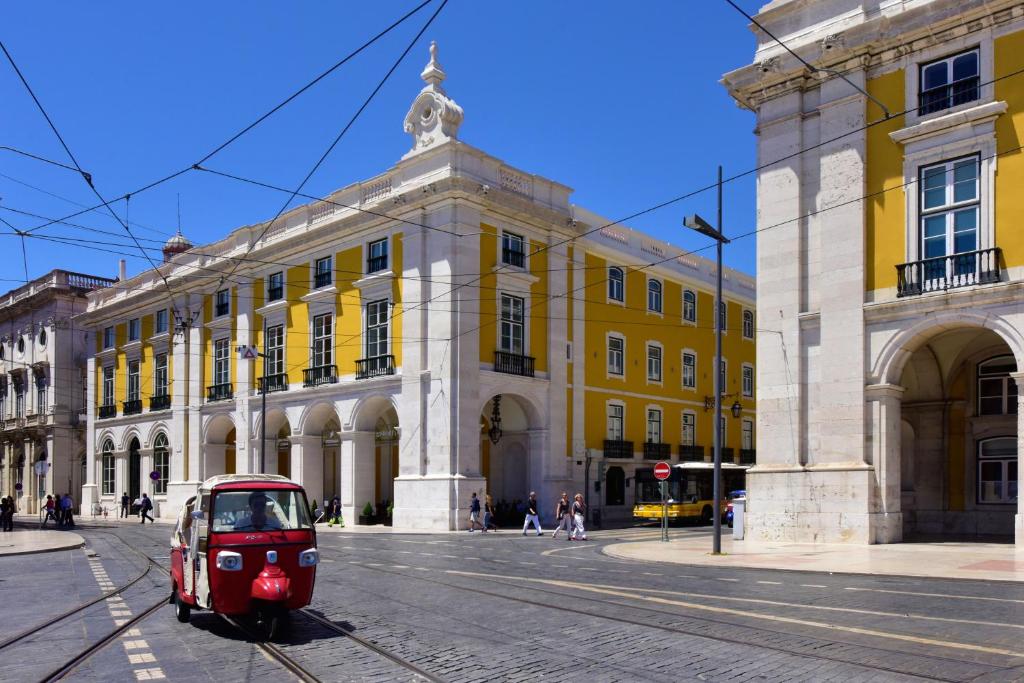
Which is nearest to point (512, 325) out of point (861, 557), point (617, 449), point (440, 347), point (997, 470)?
point (440, 347)

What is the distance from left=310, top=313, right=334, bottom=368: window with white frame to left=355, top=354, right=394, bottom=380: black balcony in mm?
2496

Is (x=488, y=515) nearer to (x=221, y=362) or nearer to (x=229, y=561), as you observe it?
(x=221, y=362)

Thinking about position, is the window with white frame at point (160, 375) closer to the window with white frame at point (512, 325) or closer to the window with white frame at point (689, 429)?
the window with white frame at point (512, 325)

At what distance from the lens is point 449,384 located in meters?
36.9

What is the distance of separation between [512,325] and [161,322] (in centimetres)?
2623

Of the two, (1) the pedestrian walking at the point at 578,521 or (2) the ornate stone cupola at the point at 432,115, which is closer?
(1) the pedestrian walking at the point at 578,521

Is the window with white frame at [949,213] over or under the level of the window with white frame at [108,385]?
over

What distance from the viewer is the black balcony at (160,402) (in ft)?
179

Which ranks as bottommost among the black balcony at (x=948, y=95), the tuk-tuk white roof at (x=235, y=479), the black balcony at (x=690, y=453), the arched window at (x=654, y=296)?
the black balcony at (x=690, y=453)

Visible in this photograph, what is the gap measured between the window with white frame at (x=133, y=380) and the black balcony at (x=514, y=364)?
29680 mm

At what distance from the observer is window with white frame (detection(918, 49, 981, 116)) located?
78.9 ft

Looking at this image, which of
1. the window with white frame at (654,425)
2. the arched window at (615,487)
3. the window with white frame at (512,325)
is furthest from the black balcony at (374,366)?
the window with white frame at (654,425)

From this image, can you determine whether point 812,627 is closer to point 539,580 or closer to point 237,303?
point 539,580

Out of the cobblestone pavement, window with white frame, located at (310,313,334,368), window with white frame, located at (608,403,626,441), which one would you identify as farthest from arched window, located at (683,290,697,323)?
the cobblestone pavement
